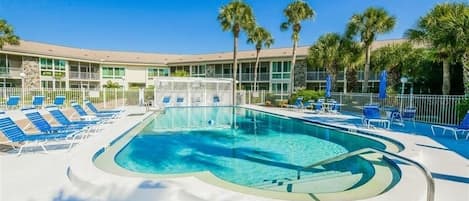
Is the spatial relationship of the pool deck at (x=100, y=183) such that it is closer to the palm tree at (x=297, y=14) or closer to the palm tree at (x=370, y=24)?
the palm tree at (x=370, y=24)

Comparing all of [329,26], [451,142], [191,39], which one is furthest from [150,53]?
[451,142]

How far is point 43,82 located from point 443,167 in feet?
116

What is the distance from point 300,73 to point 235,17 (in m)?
10.5

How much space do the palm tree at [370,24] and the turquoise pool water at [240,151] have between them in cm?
1031

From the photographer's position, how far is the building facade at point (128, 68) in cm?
2764

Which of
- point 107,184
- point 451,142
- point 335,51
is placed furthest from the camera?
point 335,51

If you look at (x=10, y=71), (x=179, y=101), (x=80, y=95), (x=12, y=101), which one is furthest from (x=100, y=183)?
(x=10, y=71)

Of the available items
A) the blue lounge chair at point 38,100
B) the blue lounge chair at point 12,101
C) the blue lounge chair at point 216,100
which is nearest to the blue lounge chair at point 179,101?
the blue lounge chair at point 216,100

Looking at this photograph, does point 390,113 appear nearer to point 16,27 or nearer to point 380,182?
point 380,182

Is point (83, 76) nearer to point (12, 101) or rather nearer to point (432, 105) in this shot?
point (12, 101)

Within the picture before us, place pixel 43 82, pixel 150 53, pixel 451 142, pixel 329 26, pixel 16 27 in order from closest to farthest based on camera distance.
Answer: pixel 451 142, pixel 16 27, pixel 329 26, pixel 43 82, pixel 150 53

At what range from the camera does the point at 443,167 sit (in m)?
5.48

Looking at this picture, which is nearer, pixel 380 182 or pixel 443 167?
pixel 380 182

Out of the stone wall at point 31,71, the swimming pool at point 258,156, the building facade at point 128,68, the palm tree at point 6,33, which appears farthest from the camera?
the stone wall at point 31,71
